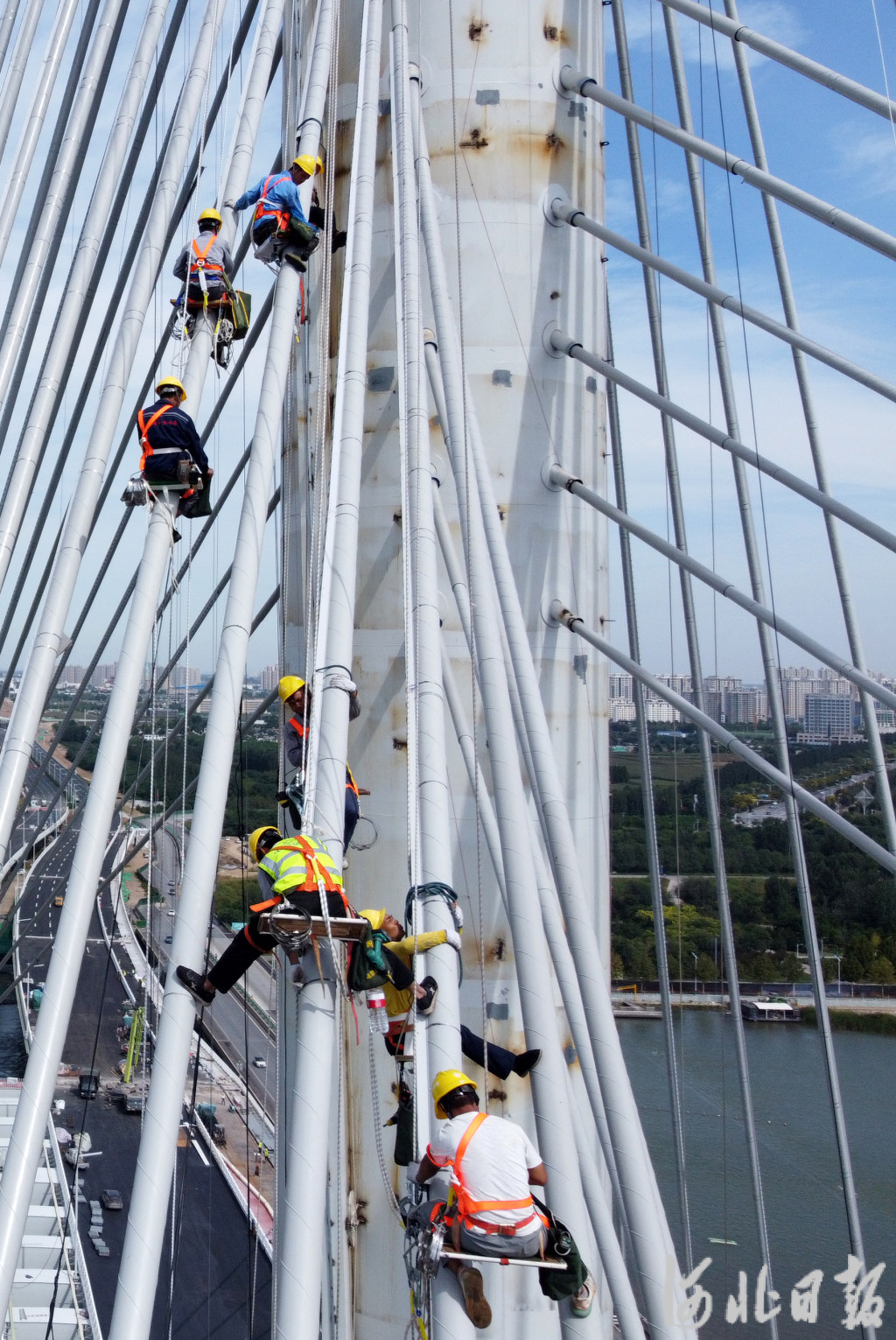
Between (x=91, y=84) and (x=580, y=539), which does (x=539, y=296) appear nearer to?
(x=580, y=539)

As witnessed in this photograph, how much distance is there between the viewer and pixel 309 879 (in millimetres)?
3699

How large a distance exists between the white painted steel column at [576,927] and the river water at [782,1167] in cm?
1892

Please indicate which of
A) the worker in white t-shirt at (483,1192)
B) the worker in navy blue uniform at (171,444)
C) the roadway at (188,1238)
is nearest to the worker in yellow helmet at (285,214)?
the worker in navy blue uniform at (171,444)

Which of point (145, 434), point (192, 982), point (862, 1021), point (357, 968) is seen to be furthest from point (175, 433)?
point (862, 1021)

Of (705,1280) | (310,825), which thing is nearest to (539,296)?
(310,825)

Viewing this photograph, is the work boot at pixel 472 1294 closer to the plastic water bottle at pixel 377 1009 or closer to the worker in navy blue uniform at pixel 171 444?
the plastic water bottle at pixel 377 1009

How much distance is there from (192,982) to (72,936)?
2.08ft

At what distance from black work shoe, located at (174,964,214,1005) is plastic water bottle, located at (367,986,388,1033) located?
0.61m

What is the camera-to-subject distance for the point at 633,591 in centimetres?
816

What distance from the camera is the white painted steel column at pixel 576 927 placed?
13.7ft

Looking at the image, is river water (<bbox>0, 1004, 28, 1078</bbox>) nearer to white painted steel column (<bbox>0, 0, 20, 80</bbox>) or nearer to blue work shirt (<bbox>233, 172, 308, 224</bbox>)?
white painted steel column (<bbox>0, 0, 20, 80</bbox>)

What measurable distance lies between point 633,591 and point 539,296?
7.55 feet

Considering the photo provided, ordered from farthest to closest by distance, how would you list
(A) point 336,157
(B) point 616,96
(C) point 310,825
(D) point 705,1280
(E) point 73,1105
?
(E) point 73,1105 → (D) point 705,1280 → (A) point 336,157 → (B) point 616,96 → (C) point 310,825

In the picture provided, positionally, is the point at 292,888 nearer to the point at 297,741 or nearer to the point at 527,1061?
the point at 527,1061
